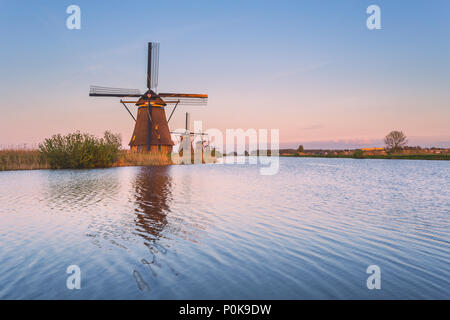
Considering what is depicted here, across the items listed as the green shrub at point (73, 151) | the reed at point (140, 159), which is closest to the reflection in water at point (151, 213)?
the green shrub at point (73, 151)

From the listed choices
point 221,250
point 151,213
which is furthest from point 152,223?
point 221,250

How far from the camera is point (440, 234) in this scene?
6.00 m

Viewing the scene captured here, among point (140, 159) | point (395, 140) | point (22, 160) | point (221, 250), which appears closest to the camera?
point (221, 250)

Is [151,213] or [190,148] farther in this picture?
[190,148]

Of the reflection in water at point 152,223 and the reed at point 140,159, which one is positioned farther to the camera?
the reed at point 140,159

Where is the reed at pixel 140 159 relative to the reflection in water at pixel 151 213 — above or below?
above

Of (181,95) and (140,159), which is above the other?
(181,95)

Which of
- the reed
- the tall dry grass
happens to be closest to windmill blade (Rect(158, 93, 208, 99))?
the reed

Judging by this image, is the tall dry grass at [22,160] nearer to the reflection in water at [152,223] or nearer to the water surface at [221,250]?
the water surface at [221,250]

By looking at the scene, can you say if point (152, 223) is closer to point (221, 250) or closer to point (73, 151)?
point (221, 250)
